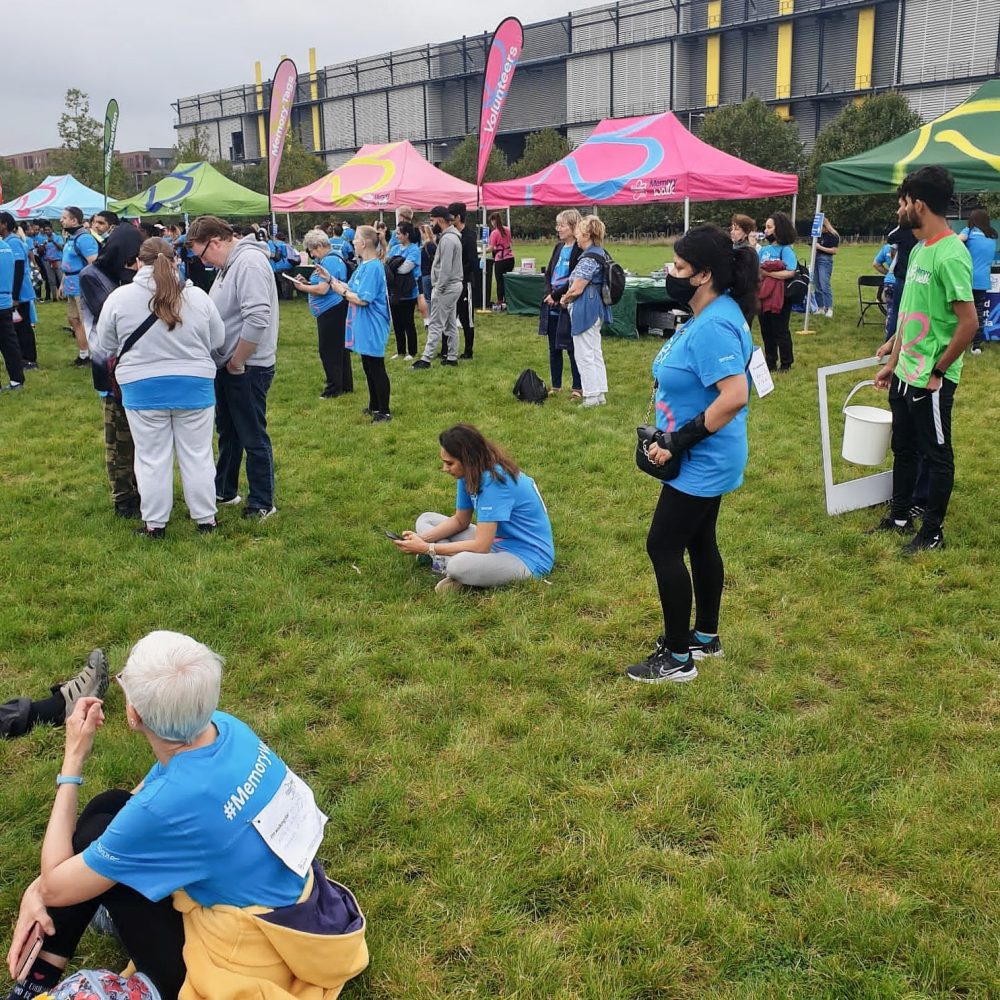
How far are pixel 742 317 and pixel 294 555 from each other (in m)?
2.99

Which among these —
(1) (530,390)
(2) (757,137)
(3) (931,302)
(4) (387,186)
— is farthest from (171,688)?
(2) (757,137)

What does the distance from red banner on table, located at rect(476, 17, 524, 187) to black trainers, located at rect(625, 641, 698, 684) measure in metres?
10.9

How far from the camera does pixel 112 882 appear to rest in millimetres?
1986

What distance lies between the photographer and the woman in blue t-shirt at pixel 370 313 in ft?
25.8

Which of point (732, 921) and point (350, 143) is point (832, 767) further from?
point (350, 143)

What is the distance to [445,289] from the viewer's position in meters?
10.2

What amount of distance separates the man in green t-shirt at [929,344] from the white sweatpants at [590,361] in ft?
11.7

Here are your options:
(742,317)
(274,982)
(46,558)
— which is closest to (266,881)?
(274,982)

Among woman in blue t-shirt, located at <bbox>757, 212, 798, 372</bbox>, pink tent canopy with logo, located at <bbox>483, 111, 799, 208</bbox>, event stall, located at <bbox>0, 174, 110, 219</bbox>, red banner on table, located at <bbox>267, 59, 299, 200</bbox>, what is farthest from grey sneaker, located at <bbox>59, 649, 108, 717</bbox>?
event stall, located at <bbox>0, 174, 110, 219</bbox>

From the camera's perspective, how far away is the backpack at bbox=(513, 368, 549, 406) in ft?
28.6

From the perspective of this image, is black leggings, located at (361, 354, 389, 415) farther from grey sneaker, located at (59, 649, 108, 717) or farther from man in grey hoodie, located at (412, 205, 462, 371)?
grey sneaker, located at (59, 649, 108, 717)

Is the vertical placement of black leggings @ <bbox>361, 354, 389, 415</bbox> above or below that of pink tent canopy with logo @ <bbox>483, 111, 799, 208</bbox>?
below

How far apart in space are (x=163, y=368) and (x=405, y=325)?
634cm

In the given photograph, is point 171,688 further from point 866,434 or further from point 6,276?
point 6,276
